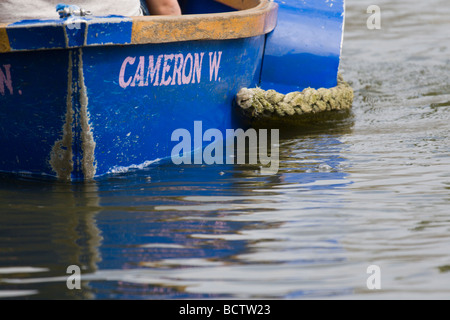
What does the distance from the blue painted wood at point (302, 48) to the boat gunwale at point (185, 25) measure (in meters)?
0.30

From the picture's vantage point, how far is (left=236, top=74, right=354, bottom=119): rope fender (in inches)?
177

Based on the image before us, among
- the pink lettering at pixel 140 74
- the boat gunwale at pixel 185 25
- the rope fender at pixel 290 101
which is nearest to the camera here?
the boat gunwale at pixel 185 25

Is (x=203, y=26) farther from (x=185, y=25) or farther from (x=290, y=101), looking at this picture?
(x=290, y=101)

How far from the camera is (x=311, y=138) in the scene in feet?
14.8

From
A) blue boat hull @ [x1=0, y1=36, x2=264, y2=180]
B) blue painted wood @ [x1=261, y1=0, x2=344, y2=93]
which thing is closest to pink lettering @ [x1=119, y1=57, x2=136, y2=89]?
blue boat hull @ [x1=0, y1=36, x2=264, y2=180]

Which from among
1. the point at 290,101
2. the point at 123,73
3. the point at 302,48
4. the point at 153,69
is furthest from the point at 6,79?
the point at 302,48

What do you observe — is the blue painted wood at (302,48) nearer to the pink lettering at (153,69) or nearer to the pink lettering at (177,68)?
the pink lettering at (177,68)

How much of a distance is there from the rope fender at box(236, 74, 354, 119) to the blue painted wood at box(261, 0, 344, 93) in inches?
3.9

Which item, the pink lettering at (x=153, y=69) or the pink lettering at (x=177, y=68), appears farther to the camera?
the pink lettering at (x=177, y=68)

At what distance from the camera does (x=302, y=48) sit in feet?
15.9

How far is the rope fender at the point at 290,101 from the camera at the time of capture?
449 centimetres

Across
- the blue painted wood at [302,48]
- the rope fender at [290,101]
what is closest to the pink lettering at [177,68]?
the rope fender at [290,101]

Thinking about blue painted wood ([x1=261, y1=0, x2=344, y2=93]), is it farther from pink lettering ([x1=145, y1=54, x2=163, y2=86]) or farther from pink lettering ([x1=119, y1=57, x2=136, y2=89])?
pink lettering ([x1=119, y1=57, x2=136, y2=89])

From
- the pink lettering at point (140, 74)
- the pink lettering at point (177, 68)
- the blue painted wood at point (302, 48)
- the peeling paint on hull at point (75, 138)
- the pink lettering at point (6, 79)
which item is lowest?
the peeling paint on hull at point (75, 138)
